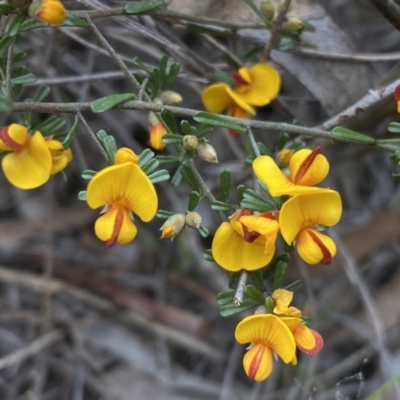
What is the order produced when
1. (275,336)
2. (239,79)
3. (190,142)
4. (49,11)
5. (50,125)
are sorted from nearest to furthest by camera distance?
(49,11) → (275,336) → (190,142) → (50,125) → (239,79)

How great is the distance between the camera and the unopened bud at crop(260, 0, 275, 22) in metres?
1.58

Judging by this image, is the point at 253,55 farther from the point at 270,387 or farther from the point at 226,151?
the point at 270,387

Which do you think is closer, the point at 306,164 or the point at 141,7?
the point at 306,164

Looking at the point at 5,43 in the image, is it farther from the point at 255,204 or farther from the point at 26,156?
the point at 255,204

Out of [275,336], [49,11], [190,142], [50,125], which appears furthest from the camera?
[50,125]

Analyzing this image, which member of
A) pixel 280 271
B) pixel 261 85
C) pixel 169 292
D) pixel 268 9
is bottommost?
pixel 169 292

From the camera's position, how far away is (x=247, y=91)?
5.56ft

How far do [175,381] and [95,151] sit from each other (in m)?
1.15

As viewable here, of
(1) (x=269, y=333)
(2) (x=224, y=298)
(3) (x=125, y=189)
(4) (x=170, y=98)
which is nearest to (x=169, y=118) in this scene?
(4) (x=170, y=98)

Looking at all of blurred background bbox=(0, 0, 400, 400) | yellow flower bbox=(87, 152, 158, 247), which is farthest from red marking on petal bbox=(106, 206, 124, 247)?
blurred background bbox=(0, 0, 400, 400)

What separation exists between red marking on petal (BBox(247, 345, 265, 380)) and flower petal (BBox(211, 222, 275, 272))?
0.19 m

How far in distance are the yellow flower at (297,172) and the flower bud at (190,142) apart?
0.16 metres

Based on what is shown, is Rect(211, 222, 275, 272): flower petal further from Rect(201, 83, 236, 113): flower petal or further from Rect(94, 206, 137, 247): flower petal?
Rect(201, 83, 236, 113): flower petal

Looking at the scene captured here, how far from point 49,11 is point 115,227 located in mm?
472
